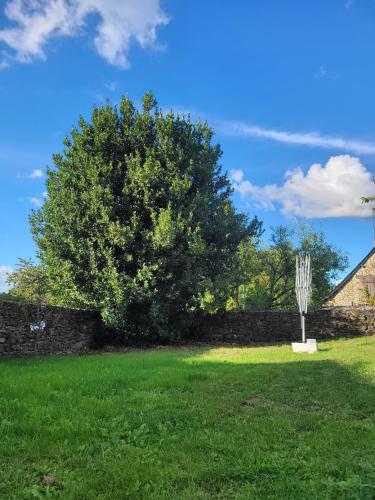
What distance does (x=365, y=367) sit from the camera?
408 inches

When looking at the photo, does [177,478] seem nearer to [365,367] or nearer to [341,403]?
[341,403]

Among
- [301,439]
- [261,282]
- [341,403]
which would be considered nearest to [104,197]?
[341,403]

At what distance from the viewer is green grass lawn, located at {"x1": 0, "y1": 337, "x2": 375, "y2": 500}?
370 cm

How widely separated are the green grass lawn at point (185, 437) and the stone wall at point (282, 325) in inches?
594

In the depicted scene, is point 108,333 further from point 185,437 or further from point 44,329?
point 185,437

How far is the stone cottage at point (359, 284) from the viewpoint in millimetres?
32219

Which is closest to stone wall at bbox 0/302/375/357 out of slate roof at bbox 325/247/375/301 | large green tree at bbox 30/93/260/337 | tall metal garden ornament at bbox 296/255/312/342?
large green tree at bbox 30/93/260/337

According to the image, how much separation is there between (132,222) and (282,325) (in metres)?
10.6

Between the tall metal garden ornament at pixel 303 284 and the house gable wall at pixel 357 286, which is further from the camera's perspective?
the house gable wall at pixel 357 286

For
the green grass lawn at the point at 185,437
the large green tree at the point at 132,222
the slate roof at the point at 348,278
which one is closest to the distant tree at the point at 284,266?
the slate roof at the point at 348,278

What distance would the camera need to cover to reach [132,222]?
19016 mm

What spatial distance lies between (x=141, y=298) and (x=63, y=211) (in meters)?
5.01

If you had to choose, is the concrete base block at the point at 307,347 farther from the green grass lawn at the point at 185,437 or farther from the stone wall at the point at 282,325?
the stone wall at the point at 282,325

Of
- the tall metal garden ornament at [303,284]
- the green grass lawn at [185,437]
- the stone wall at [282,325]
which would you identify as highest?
the tall metal garden ornament at [303,284]
